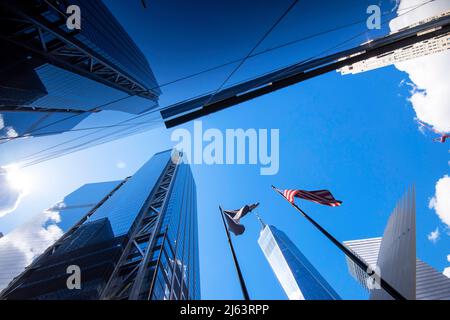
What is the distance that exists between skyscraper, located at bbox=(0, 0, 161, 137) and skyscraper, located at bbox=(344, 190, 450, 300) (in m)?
28.5

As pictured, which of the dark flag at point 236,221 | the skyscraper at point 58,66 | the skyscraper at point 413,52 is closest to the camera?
the skyscraper at point 58,66

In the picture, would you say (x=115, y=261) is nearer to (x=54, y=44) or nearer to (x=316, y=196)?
(x=54, y=44)

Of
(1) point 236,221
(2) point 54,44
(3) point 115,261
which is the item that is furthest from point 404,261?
(3) point 115,261

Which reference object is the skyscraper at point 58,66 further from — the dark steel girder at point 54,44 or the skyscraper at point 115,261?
the skyscraper at point 115,261

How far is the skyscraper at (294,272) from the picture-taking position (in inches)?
4193

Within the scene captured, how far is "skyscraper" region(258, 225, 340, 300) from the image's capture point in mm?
106500

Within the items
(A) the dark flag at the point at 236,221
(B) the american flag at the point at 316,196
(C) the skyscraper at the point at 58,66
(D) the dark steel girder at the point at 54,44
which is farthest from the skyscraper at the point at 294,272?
(B) the american flag at the point at 316,196

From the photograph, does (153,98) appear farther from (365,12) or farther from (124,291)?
(365,12)

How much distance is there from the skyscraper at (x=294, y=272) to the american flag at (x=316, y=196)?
9342cm

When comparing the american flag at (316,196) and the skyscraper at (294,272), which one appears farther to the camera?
the skyscraper at (294,272)

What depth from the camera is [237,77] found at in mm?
17484

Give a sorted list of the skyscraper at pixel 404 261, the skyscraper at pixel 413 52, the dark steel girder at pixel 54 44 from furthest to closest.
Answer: the skyscraper at pixel 413 52 → the skyscraper at pixel 404 261 → the dark steel girder at pixel 54 44

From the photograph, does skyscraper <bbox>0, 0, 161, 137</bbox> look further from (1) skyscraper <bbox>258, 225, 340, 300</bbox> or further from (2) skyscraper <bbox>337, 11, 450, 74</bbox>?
(1) skyscraper <bbox>258, 225, 340, 300</bbox>
